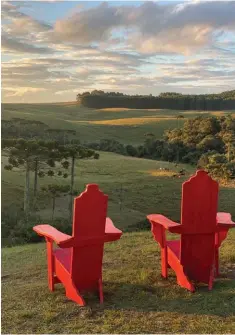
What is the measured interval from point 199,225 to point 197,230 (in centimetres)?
4

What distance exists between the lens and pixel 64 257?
2.95 meters

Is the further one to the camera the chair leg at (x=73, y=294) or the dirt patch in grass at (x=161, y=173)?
the dirt patch in grass at (x=161, y=173)

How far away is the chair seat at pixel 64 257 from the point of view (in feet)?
9.25

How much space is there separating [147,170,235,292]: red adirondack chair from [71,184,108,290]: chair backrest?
0.50 meters

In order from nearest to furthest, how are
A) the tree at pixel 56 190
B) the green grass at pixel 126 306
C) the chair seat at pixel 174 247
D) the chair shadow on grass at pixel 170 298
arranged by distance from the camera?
the green grass at pixel 126 306 → the chair shadow on grass at pixel 170 298 → the chair seat at pixel 174 247 → the tree at pixel 56 190

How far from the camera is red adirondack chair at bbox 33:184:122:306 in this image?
2.60 m

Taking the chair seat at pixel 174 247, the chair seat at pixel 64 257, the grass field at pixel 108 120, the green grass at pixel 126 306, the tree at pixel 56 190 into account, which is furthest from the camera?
the grass field at pixel 108 120

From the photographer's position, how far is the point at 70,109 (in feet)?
146

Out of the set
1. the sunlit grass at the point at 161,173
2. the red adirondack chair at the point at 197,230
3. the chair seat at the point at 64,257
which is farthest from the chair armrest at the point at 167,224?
the sunlit grass at the point at 161,173

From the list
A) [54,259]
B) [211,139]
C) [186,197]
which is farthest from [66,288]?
[211,139]

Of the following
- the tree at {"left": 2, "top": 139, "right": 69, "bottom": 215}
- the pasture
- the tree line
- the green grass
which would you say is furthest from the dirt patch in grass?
the green grass

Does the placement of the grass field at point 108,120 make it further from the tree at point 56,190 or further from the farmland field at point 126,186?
the tree at point 56,190

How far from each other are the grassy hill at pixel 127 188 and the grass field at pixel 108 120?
9077mm

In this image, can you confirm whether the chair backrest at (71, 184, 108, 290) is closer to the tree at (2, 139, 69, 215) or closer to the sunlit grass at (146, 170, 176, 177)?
the tree at (2, 139, 69, 215)
